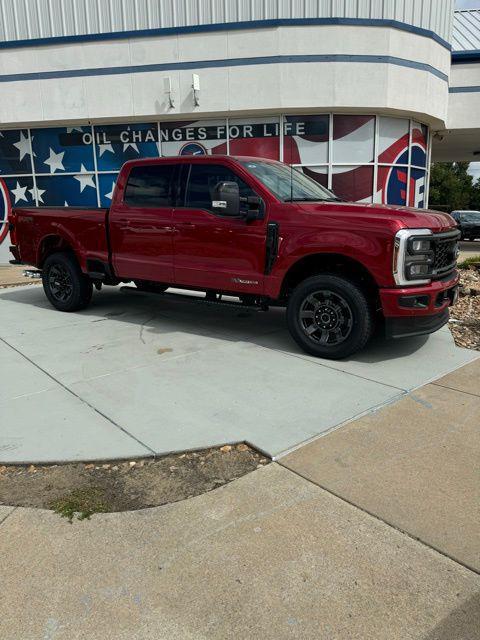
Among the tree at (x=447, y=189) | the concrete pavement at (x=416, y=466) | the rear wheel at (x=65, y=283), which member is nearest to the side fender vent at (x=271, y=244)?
the concrete pavement at (x=416, y=466)

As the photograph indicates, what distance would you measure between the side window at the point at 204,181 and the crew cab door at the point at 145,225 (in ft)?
0.93

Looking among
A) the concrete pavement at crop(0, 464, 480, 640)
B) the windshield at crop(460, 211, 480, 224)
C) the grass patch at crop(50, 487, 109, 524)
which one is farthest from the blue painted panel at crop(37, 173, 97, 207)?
the windshield at crop(460, 211, 480, 224)

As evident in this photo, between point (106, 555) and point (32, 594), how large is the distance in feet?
1.21

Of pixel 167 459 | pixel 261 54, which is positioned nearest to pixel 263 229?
pixel 167 459

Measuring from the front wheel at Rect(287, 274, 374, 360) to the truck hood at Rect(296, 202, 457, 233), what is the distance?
673 millimetres

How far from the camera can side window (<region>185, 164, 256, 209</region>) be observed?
5977 millimetres

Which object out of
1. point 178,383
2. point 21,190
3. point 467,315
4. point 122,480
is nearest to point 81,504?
point 122,480

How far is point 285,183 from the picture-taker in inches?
239

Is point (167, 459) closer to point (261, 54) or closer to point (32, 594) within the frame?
point (32, 594)

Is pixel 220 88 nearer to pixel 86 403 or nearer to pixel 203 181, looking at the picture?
pixel 203 181

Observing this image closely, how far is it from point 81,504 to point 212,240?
3.59 metres

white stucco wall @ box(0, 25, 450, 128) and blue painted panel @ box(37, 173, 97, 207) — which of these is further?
blue painted panel @ box(37, 173, 97, 207)

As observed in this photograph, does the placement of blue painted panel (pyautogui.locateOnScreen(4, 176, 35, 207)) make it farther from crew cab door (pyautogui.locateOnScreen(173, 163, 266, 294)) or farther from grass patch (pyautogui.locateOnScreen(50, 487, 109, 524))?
grass patch (pyautogui.locateOnScreen(50, 487, 109, 524))

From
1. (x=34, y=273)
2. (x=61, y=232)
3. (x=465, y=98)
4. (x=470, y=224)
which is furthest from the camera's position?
(x=470, y=224)
